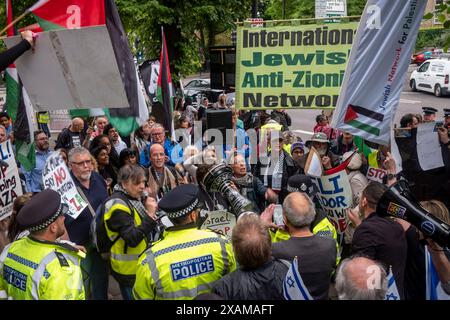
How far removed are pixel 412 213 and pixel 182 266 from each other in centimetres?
145

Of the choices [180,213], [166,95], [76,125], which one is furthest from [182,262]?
[76,125]

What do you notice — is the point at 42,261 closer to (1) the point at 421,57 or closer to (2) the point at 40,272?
(2) the point at 40,272

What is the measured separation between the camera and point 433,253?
3.50 metres

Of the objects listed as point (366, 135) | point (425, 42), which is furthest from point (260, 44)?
point (425, 42)

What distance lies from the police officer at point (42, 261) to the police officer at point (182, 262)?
425 millimetres

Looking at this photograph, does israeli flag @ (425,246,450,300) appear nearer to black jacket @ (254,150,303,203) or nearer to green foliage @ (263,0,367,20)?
black jacket @ (254,150,303,203)

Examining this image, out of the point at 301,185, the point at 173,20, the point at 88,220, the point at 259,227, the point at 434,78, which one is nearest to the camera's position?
the point at 259,227

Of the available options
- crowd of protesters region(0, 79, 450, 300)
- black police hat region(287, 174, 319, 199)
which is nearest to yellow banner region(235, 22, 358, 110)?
crowd of protesters region(0, 79, 450, 300)

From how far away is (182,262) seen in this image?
11.1 ft

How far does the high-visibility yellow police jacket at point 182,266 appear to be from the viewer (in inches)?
133

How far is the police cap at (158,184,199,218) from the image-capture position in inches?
140

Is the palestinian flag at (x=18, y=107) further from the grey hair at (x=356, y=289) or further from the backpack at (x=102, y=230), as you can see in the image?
the grey hair at (x=356, y=289)

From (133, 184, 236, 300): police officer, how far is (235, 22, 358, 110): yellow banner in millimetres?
3558
